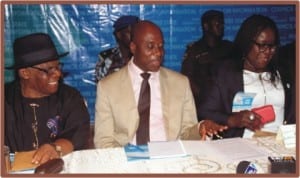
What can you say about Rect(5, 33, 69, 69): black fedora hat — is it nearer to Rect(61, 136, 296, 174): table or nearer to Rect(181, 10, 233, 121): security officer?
Rect(61, 136, 296, 174): table

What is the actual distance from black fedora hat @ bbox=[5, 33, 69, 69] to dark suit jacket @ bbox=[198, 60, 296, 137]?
1101 mm

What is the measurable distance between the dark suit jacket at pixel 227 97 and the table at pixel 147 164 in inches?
32.3

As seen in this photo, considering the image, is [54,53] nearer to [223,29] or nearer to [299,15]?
[223,29]

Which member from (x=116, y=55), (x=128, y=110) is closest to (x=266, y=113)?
(x=128, y=110)

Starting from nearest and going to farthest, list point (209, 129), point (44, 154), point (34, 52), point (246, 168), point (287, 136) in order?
point (246, 168), point (44, 154), point (287, 136), point (209, 129), point (34, 52)

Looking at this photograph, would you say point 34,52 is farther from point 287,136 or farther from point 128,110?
point 287,136

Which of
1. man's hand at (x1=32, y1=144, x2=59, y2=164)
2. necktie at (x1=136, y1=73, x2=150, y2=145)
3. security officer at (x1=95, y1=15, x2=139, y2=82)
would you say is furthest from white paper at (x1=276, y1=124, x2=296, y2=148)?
security officer at (x1=95, y1=15, x2=139, y2=82)

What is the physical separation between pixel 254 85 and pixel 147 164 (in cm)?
125

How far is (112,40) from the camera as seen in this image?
3070 mm

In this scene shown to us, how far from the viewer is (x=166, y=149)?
198 centimetres

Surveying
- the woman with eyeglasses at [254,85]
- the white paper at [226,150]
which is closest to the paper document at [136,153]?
the white paper at [226,150]

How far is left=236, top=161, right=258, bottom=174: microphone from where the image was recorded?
1.76 metres

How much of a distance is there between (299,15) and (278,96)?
2.13ft

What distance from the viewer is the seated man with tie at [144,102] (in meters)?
2.54
